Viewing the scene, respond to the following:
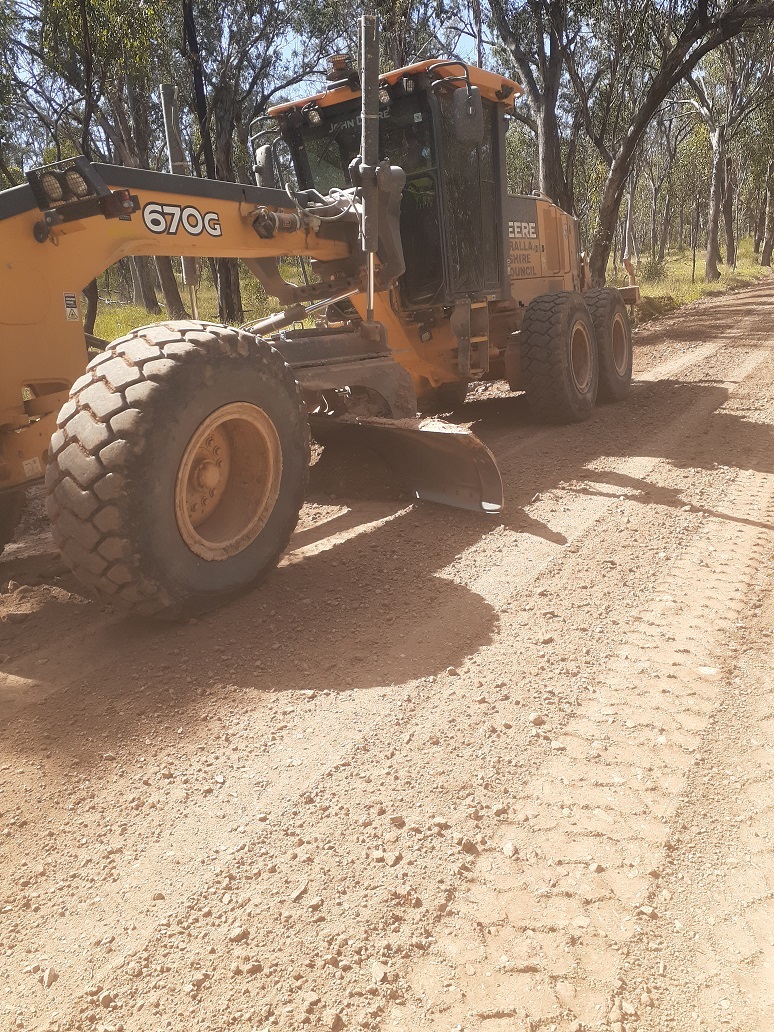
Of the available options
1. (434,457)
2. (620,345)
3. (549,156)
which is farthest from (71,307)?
(549,156)

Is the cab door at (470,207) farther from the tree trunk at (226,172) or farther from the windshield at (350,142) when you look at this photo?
the tree trunk at (226,172)

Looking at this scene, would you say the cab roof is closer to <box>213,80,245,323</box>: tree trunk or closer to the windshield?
the windshield

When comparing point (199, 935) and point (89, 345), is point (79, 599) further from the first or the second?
point (199, 935)

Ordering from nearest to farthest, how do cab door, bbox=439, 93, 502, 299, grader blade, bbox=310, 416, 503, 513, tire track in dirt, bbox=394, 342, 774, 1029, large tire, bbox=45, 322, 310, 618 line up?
tire track in dirt, bbox=394, 342, 774, 1029 < large tire, bbox=45, 322, 310, 618 < grader blade, bbox=310, 416, 503, 513 < cab door, bbox=439, 93, 502, 299

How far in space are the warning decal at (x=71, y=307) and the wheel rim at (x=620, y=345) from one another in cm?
624

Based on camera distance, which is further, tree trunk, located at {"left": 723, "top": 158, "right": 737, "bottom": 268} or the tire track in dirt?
tree trunk, located at {"left": 723, "top": 158, "right": 737, "bottom": 268}

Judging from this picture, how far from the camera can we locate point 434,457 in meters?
5.25

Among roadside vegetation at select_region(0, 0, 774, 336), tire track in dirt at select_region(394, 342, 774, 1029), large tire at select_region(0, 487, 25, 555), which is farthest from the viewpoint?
roadside vegetation at select_region(0, 0, 774, 336)

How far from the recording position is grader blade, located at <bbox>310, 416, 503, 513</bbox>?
494cm

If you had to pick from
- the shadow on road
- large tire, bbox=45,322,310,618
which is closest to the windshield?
the shadow on road

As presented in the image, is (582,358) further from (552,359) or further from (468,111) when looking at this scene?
(468,111)

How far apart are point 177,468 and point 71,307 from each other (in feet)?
3.61

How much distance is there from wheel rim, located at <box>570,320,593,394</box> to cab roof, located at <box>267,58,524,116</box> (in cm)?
213

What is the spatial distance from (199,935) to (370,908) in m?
0.42
